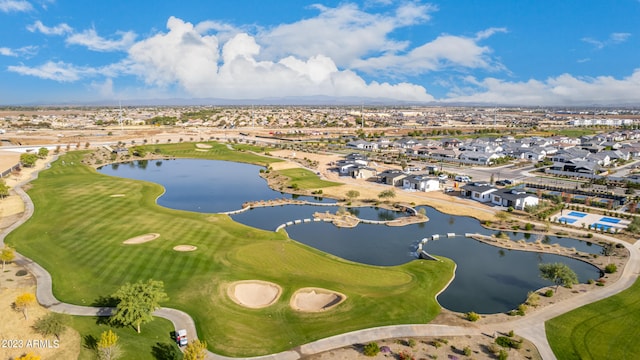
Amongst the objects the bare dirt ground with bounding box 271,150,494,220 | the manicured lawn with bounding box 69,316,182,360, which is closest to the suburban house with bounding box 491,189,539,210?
the bare dirt ground with bounding box 271,150,494,220

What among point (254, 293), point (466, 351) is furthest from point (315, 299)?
point (466, 351)

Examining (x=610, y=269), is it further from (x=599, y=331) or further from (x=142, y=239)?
(x=142, y=239)

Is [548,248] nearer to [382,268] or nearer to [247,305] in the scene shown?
[382,268]

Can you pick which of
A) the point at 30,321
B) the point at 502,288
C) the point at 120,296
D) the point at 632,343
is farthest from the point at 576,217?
the point at 30,321

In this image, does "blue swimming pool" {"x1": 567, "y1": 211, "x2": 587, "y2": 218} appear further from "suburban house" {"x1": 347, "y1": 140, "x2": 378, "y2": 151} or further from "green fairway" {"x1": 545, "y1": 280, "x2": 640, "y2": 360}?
"suburban house" {"x1": 347, "y1": 140, "x2": 378, "y2": 151}

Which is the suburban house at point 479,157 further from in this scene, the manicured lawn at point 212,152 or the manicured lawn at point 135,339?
the manicured lawn at point 135,339
